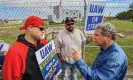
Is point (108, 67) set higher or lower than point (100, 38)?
lower

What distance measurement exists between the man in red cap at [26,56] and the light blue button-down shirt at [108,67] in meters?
0.72

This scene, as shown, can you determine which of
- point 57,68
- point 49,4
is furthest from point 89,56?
point 57,68

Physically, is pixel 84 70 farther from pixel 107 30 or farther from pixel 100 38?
pixel 107 30

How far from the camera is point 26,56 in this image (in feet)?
11.8

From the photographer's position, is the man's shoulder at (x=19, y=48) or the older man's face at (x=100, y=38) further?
the man's shoulder at (x=19, y=48)

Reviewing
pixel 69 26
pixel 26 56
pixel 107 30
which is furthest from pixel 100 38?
pixel 69 26

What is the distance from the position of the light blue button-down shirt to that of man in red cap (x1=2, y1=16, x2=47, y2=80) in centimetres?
72

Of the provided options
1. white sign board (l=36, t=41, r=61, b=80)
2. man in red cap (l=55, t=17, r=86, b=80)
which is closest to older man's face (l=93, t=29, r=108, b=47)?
white sign board (l=36, t=41, r=61, b=80)

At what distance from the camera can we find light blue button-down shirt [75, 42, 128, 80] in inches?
122

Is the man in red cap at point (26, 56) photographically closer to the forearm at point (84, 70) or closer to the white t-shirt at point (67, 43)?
the forearm at point (84, 70)

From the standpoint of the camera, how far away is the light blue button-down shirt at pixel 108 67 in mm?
3107

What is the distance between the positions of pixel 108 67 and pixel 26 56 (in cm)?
105

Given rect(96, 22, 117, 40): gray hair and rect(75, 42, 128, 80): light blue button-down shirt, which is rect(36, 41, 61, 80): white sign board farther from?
rect(96, 22, 117, 40): gray hair

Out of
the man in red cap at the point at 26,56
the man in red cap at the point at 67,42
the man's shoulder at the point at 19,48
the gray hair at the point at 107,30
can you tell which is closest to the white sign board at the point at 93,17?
the man in red cap at the point at 67,42
